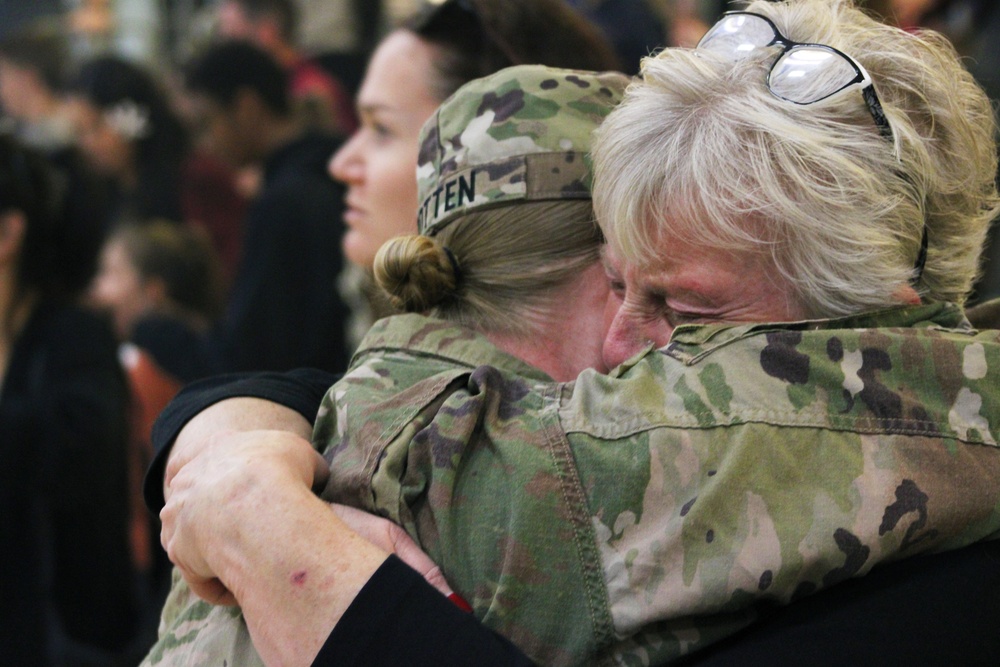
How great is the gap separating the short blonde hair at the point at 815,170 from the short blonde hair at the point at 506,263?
128 mm

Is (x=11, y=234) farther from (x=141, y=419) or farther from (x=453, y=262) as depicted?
(x=453, y=262)

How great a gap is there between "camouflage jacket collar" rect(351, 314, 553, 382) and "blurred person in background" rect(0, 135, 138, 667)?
7.51ft

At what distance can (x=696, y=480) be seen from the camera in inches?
49.4

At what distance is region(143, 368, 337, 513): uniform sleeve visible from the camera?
178cm

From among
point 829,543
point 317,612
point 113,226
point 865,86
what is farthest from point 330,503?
point 113,226

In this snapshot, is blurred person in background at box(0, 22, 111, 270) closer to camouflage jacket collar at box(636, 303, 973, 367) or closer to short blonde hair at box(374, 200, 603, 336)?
short blonde hair at box(374, 200, 603, 336)

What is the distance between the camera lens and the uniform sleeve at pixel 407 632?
48.1 inches

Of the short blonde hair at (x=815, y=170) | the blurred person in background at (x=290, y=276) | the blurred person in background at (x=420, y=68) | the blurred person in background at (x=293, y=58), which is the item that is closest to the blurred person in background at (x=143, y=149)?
the blurred person in background at (x=293, y=58)

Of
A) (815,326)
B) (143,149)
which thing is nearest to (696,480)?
(815,326)

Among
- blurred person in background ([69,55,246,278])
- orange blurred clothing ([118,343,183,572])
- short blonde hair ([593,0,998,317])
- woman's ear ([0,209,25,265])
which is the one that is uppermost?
short blonde hair ([593,0,998,317])

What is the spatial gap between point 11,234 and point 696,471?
3.12 meters

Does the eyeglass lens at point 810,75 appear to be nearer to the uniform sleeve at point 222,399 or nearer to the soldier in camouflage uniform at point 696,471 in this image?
the soldier in camouflage uniform at point 696,471

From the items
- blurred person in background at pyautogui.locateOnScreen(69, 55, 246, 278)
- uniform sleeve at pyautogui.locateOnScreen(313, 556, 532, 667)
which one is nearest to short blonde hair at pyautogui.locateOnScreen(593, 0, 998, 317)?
uniform sleeve at pyautogui.locateOnScreen(313, 556, 532, 667)

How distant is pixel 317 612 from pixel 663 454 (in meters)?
0.43
